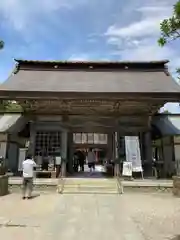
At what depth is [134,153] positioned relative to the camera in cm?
1420

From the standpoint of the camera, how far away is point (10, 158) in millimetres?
16859

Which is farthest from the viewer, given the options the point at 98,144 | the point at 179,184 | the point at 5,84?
the point at 98,144

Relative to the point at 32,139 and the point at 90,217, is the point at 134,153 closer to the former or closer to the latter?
the point at 32,139

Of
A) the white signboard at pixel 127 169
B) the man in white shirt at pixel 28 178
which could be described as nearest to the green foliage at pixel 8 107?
the white signboard at pixel 127 169

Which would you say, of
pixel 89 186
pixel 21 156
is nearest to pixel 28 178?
pixel 89 186

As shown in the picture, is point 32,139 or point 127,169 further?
point 32,139

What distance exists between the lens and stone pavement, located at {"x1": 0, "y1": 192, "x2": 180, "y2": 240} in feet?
18.4

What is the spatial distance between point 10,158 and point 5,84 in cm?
506

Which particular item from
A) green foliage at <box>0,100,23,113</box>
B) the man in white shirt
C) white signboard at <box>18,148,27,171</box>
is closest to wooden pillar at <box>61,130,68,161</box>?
white signboard at <box>18,148,27,171</box>

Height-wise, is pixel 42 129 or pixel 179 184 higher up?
pixel 42 129

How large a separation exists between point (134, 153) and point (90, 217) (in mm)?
7386

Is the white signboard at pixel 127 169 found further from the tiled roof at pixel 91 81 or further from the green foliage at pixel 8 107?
the green foliage at pixel 8 107

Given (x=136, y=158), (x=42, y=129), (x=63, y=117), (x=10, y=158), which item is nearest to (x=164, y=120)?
(x=136, y=158)

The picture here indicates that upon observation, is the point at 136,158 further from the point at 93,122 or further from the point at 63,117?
the point at 63,117
